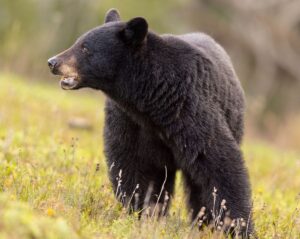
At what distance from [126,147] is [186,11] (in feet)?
72.8

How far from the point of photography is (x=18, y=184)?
19.0 ft

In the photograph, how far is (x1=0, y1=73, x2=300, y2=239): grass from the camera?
4084mm

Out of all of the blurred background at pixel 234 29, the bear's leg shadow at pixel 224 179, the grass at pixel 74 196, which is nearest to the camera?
the grass at pixel 74 196

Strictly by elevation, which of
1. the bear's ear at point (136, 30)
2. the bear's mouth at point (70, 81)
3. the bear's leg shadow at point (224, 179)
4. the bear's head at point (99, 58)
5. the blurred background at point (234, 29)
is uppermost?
the bear's ear at point (136, 30)

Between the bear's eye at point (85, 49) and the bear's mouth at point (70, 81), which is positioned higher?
the bear's eye at point (85, 49)

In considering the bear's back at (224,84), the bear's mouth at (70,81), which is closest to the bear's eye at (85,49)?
the bear's mouth at (70,81)

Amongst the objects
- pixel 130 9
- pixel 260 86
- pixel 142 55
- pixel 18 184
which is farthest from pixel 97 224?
pixel 260 86

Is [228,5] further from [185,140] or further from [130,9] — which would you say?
[185,140]

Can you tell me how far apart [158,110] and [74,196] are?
3.44ft

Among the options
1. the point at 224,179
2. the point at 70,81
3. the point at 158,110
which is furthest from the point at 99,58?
the point at 224,179

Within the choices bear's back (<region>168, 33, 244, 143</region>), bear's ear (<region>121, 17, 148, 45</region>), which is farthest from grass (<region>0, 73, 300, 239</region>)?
bear's ear (<region>121, 17, 148, 45</region>)

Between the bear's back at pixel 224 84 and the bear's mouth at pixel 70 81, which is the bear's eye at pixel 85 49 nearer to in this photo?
the bear's mouth at pixel 70 81

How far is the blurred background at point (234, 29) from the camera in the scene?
22672mm

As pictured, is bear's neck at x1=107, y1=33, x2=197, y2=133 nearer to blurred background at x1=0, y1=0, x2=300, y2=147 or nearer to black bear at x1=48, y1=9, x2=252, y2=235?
black bear at x1=48, y1=9, x2=252, y2=235
